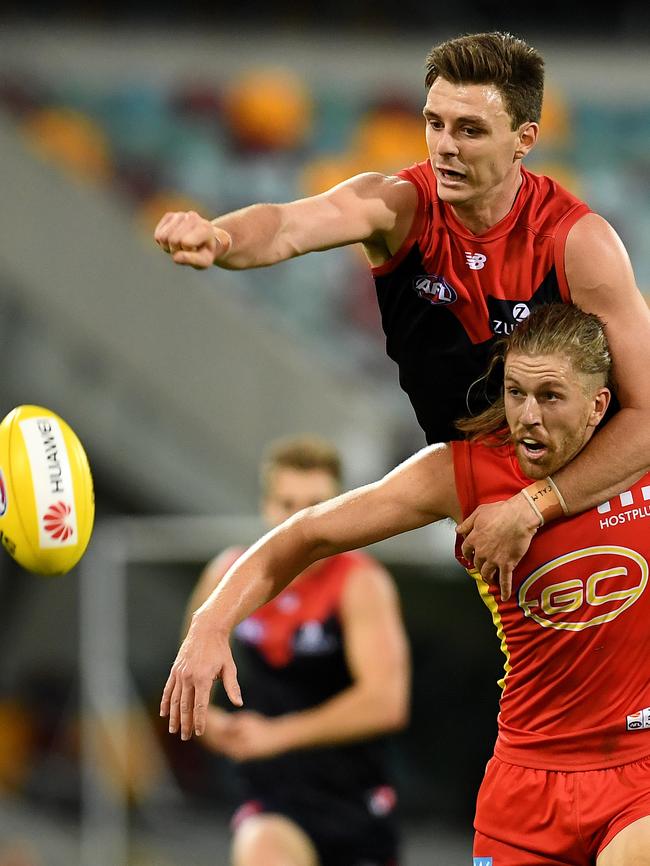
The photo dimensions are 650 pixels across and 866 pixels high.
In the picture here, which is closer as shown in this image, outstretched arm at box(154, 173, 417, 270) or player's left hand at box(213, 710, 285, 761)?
outstretched arm at box(154, 173, 417, 270)

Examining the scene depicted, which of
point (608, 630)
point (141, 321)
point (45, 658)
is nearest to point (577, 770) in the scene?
point (608, 630)

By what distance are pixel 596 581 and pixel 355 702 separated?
202 cm

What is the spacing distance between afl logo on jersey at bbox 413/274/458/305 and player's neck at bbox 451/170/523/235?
149mm

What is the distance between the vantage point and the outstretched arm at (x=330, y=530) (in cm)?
346

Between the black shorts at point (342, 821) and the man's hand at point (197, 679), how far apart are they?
2.17 m

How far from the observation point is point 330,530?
3516mm

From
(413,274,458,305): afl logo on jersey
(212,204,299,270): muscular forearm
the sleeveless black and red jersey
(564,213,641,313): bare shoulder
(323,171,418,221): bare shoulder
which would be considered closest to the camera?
(212,204,299,270): muscular forearm

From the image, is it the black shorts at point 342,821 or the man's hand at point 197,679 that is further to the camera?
the black shorts at point 342,821

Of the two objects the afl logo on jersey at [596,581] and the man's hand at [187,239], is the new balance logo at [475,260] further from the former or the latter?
the man's hand at [187,239]

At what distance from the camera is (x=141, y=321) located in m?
8.34

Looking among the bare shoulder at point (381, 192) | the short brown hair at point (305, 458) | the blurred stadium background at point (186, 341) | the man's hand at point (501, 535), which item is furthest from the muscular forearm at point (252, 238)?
the blurred stadium background at point (186, 341)

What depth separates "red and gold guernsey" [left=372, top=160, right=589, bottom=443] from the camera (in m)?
3.63

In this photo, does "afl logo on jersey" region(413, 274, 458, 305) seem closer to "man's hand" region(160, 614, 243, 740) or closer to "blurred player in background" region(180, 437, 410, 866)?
"man's hand" region(160, 614, 243, 740)

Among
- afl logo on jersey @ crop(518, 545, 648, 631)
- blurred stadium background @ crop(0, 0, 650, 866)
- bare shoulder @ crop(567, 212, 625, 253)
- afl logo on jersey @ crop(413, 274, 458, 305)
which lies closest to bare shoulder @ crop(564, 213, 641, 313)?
bare shoulder @ crop(567, 212, 625, 253)
